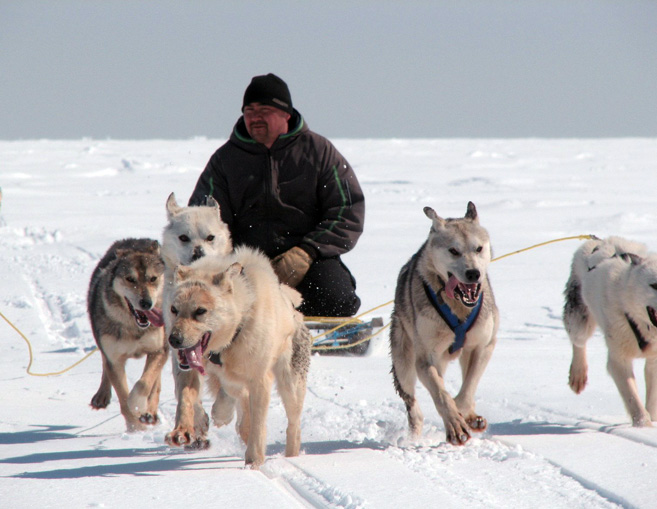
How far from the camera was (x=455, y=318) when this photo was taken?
149 inches

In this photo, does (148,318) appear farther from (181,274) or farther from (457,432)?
(457,432)

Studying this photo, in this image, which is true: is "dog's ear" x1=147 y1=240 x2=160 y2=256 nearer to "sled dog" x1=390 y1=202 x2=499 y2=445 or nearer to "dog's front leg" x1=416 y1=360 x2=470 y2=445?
"sled dog" x1=390 y1=202 x2=499 y2=445

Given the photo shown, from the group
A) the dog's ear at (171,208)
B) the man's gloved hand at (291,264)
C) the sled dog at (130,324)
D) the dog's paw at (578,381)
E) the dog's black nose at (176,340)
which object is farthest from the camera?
the man's gloved hand at (291,264)

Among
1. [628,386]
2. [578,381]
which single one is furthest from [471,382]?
A: [578,381]

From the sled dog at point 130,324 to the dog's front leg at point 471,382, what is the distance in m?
1.55

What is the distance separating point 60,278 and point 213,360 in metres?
6.32

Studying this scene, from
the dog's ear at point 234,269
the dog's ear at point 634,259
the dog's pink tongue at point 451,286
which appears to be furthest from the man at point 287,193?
the dog's ear at point 634,259

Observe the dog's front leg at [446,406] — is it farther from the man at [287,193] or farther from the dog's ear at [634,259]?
the man at [287,193]

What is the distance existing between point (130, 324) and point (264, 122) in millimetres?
1516

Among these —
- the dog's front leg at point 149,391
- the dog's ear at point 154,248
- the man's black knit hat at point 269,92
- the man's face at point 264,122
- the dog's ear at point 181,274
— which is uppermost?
the man's black knit hat at point 269,92

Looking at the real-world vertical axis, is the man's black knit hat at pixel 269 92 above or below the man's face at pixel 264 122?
above

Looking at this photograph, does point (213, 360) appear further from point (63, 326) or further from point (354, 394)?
point (63, 326)

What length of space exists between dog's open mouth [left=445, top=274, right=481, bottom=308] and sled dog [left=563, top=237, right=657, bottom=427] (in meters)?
0.79

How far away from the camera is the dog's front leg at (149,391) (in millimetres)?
3984
